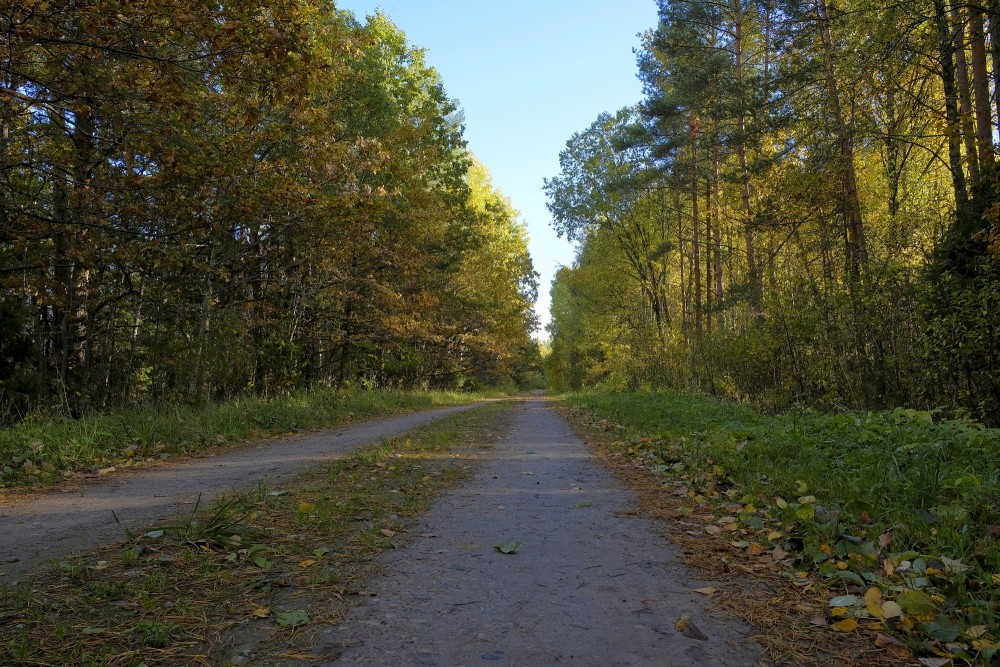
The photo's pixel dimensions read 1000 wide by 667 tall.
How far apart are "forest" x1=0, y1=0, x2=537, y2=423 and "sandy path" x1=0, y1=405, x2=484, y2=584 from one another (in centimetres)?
338

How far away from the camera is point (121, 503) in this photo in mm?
4934

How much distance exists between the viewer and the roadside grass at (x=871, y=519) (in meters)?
2.54

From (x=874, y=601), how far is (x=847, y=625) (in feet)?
0.76

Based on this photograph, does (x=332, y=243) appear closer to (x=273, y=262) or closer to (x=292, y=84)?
(x=273, y=262)

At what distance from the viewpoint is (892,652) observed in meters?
2.37

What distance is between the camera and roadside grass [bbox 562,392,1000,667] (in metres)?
2.54

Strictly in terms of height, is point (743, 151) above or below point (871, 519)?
above

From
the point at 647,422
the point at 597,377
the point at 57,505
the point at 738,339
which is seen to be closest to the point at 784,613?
the point at 57,505

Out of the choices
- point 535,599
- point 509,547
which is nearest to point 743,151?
point 509,547

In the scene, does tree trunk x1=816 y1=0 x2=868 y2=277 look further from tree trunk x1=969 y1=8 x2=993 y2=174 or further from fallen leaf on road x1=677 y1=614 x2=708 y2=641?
fallen leaf on road x1=677 y1=614 x2=708 y2=641

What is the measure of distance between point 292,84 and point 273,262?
996cm

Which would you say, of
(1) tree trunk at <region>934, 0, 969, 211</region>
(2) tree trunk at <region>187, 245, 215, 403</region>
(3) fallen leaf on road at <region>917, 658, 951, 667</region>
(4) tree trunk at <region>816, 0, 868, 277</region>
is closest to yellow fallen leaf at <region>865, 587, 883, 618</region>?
(3) fallen leaf on road at <region>917, 658, 951, 667</region>

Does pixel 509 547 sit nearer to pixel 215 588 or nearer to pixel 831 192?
pixel 215 588

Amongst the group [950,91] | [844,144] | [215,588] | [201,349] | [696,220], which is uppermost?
[696,220]
